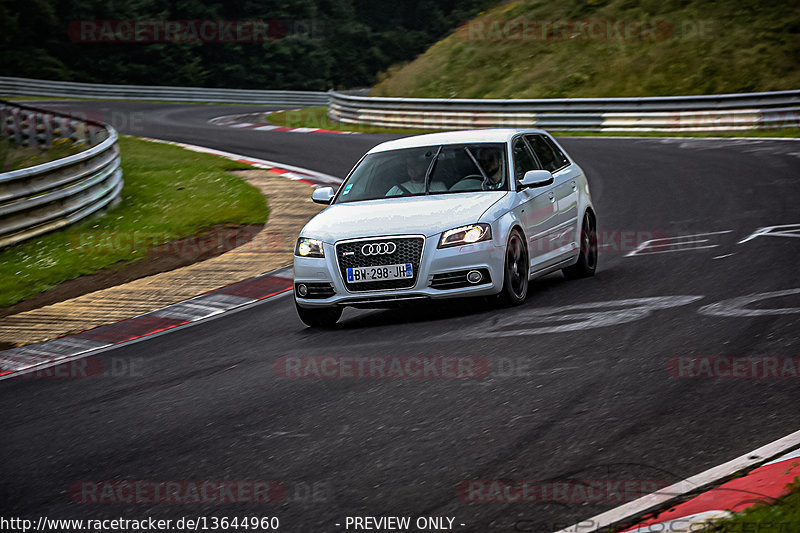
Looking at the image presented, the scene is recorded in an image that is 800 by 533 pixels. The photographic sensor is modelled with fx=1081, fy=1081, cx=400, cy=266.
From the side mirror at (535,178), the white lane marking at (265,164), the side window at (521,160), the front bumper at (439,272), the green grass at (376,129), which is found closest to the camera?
the front bumper at (439,272)

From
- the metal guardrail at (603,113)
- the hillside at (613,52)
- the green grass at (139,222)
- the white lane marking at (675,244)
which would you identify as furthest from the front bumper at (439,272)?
the hillside at (613,52)

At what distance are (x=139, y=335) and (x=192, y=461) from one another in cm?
480

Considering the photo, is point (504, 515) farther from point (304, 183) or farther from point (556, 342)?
point (304, 183)

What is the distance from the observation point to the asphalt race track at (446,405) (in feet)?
16.5

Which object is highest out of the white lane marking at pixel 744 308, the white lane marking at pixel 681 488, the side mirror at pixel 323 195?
the side mirror at pixel 323 195

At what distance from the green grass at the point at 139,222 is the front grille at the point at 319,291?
4.89 metres

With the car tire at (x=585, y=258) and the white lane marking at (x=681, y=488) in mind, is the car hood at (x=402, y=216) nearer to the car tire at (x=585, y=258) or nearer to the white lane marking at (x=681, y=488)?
the car tire at (x=585, y=258)

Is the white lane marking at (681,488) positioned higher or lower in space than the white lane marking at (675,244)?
higher

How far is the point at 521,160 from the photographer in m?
10.3

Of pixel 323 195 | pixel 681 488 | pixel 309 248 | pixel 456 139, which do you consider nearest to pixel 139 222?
pixel 323 195

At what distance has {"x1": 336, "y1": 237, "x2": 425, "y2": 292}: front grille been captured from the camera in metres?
8.95

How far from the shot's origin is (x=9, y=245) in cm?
1469

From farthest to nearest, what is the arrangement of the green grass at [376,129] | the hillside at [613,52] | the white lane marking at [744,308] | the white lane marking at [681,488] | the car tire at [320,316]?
the hillside at [613,52] → the green grass at [376,129] → the car tire at [320,316] → the white lane marking at [744,308] → the white lane marking at [681,488]

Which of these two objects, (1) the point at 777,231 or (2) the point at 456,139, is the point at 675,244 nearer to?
(1) the point at 777,231
